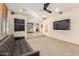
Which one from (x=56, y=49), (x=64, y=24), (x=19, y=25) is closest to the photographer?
(x=56, y=49)

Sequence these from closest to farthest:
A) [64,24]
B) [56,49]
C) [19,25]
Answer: [56,49], [64,24], [19,25]

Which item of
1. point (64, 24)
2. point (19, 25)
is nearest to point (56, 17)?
point (64, 24)

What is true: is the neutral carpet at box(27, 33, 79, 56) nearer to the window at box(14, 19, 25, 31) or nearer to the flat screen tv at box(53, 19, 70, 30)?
the flat screen tv at box(53, 19, 70, 30)

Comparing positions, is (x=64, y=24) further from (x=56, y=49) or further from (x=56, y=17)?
(x=56, y=49)

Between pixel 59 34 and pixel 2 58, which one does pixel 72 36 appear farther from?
pixel 2 58

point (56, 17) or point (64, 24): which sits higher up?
point (56, 17)

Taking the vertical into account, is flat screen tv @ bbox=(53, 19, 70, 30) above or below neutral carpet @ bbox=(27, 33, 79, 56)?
above

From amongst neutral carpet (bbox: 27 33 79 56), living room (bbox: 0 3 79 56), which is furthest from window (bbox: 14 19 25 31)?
neutral carpet (bbox: 27 33 79 56)

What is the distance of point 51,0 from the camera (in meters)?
4.66

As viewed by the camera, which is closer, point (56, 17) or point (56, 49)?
point (56, 49)

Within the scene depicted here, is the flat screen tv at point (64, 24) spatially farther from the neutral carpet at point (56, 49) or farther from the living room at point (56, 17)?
the neutral carpet at point (56, 49)

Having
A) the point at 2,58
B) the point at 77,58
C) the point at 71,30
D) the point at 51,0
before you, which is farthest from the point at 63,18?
the point at 2,58

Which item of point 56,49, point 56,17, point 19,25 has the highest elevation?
point 56,17

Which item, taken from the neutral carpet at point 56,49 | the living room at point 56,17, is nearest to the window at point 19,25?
the living room at point 56,17
